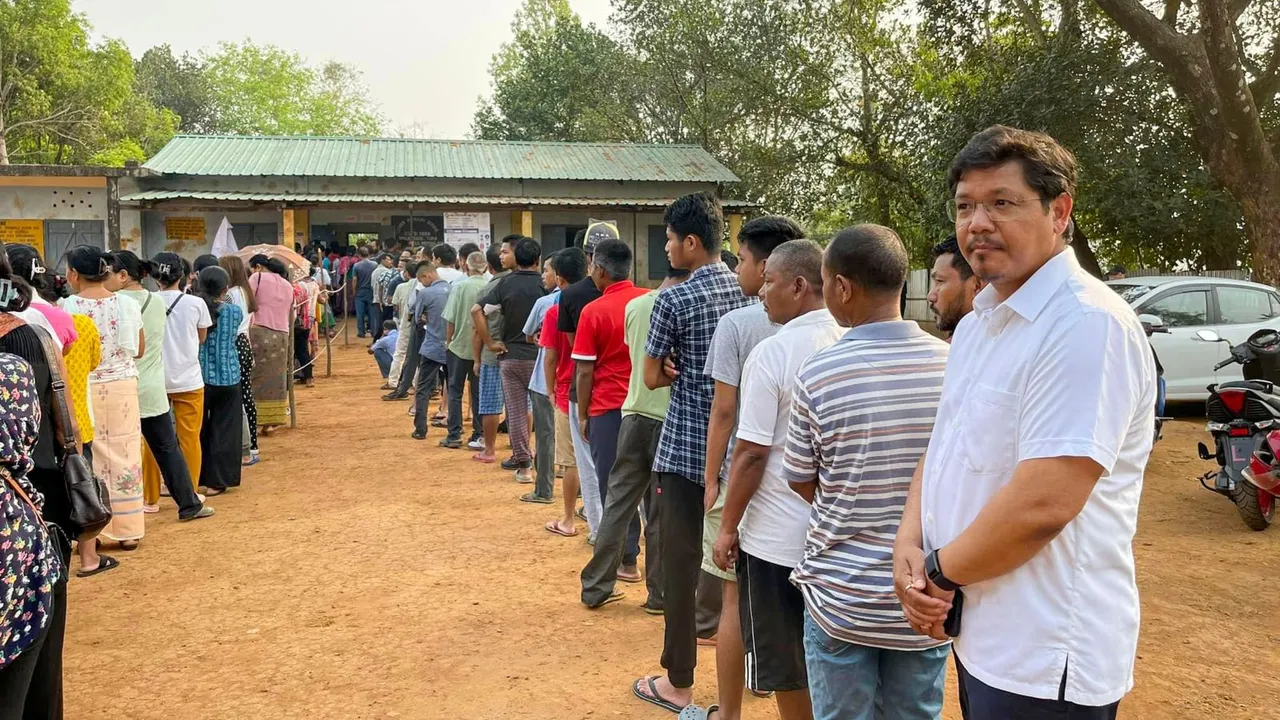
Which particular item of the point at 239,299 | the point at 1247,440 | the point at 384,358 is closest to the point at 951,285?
the point at 1247,440

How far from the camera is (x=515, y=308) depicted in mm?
7621

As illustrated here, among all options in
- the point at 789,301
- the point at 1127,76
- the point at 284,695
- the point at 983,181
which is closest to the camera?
the point at 983,181

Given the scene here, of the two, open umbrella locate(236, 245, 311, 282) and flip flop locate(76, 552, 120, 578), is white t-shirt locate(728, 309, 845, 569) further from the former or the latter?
open umbrella locate(236, 245, 311, 282)

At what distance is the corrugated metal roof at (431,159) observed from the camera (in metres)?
21.6

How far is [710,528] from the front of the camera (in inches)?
137

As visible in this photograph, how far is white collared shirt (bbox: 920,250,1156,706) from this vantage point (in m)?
1.57

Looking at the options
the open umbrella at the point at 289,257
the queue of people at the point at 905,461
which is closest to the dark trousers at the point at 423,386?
the open umbrella at the point at 289,257

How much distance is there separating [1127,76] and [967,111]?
8.53 ft

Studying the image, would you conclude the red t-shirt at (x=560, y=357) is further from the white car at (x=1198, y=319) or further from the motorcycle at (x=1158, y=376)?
the white car at (x=1198, y=319)

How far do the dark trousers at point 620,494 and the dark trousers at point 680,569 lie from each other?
17.8 inches

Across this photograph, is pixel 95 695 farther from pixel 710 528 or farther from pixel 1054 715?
pixel 1054 715

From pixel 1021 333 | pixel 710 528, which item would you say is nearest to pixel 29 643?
pixel 710 528

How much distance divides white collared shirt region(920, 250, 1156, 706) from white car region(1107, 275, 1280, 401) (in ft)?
33.1

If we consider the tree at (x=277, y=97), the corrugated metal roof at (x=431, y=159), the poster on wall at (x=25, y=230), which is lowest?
the poster on wall at (x=25, y=230)
